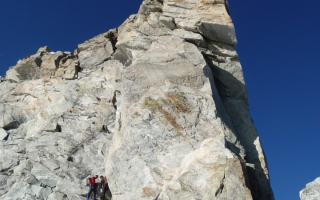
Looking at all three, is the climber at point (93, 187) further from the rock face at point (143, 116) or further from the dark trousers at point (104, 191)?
the rock face at point (143, 116)

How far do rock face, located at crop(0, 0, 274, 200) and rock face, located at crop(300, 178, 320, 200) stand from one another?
15.5 feet

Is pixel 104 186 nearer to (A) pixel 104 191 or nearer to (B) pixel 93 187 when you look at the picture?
(A) pixel 104 191

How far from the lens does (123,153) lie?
81.2 ft

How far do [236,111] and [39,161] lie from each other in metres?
18.1

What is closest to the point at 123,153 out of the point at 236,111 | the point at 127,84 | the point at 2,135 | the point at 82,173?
the point at 127,84

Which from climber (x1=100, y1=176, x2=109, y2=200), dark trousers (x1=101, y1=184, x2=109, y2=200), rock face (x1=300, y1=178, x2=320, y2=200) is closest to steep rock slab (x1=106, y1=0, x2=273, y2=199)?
climber (x1=100, y1=176, x2=109, y2=200)

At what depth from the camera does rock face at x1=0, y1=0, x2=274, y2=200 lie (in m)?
22.2

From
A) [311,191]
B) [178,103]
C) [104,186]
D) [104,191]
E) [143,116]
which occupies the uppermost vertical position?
[178,103]

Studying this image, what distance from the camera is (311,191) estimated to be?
46.8 feet

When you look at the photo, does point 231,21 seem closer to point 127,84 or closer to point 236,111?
point 236,111

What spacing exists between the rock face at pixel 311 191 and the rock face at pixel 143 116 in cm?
474

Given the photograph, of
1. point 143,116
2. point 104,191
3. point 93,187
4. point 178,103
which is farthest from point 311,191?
point 93,187

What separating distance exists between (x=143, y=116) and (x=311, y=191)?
12989mm

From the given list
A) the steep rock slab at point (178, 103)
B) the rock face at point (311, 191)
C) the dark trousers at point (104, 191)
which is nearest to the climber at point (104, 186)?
the dark trousers at point (104, 191)
